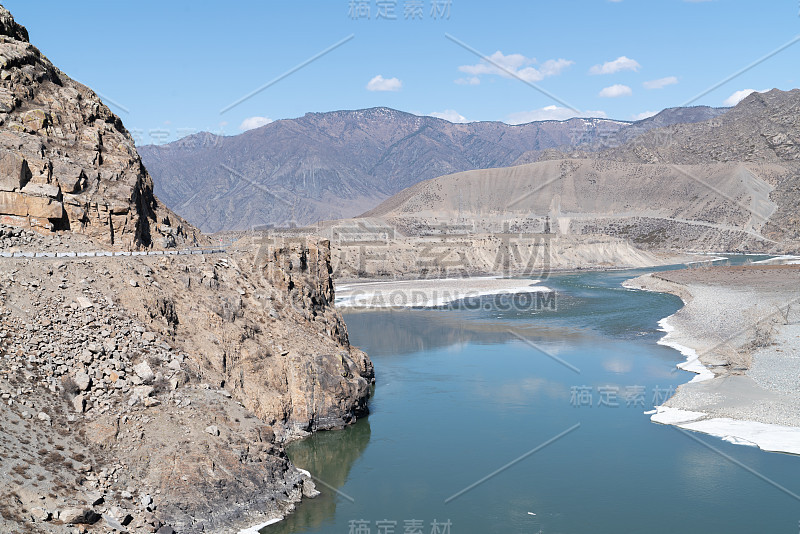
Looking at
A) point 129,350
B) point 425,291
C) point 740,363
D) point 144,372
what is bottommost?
point 740,363

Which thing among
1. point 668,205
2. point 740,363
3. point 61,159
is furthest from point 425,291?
point 668,205

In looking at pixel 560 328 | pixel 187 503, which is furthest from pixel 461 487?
pixel 560 328

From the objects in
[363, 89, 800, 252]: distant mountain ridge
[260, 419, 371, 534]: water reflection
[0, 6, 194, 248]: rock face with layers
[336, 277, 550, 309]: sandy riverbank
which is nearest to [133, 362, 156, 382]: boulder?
[260, 419, 371, 534]: water reflection

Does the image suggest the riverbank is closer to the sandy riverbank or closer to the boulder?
the sandy riverbank

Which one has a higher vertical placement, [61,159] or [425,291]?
[61,159]

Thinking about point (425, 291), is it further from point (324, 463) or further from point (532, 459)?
point (324, 463)

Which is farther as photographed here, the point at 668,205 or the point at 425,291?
the point at 668,205
